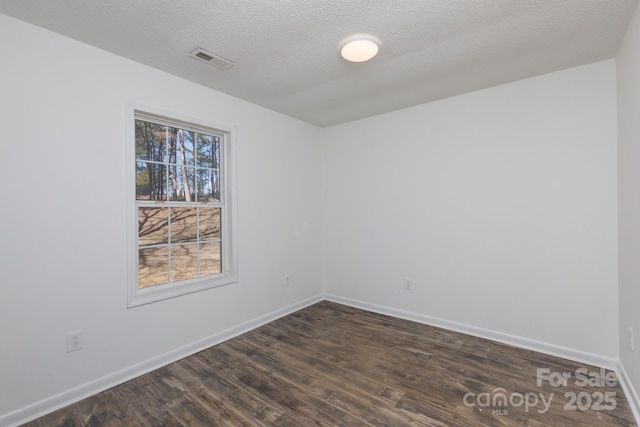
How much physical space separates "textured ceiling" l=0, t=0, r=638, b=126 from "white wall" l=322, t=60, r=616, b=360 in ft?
1.13

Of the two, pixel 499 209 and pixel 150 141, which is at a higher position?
pixel 150 141

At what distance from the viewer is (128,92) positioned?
237 centimetres

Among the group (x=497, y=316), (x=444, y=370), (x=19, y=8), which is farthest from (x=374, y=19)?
(x=497, y=316)

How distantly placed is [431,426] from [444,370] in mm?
686

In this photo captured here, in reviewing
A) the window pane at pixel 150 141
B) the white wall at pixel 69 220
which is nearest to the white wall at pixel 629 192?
the white wall at pixel 69 220

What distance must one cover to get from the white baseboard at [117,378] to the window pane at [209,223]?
3.26ft

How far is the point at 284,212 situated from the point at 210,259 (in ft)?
3.58

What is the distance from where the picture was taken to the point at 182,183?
2.84 metres

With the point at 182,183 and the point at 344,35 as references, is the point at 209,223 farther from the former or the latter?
the point at 344,35

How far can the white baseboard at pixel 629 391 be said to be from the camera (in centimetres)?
182

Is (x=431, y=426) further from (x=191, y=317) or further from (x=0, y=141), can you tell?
(x=0, y=141)

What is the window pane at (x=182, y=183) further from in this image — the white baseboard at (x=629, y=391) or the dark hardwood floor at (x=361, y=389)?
the white baseboard at (x=629, y=391)

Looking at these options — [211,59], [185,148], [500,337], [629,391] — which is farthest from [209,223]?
[629,391]

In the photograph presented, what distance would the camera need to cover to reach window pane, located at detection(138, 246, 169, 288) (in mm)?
2555
